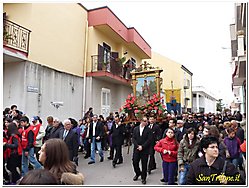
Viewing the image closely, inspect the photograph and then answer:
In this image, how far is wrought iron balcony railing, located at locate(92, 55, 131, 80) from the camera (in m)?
13.7

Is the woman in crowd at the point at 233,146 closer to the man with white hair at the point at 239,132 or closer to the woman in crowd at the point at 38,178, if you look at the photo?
the man with white hair at the point at 239,132

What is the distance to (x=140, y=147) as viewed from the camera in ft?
19.7

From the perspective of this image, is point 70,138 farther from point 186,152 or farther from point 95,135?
point 186,152

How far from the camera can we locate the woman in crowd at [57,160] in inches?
101

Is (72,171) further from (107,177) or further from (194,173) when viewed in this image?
(107,177)

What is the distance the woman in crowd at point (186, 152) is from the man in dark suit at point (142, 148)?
4.21 feet

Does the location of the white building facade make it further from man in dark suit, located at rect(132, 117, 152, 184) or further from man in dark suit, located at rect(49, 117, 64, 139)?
man in dark suit, located at rect(49, 117, 64, 139)

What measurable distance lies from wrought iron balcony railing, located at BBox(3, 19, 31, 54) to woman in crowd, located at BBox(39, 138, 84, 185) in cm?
729

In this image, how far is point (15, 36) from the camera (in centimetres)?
923

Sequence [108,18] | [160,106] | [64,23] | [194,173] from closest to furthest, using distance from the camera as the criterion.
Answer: [194,173], [160,106], [64,23], [108,18]

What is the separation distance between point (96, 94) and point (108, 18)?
4.37m

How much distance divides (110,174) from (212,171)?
4.33 metres

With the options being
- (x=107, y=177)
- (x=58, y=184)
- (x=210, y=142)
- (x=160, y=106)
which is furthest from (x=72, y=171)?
(x=160, y=106)

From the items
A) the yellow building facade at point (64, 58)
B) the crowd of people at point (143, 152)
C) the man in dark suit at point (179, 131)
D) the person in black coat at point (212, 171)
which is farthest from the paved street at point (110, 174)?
the yellow building facade at point (64, 58)
